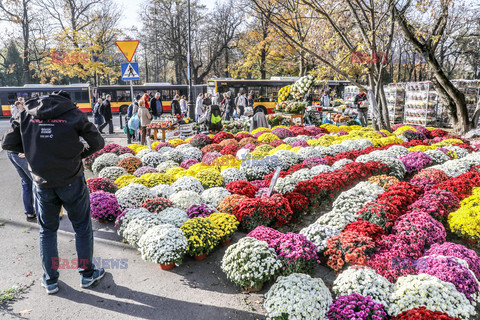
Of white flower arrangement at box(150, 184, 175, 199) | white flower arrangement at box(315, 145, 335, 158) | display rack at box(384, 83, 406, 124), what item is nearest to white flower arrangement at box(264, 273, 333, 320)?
white flower arrangement at box(150, 184, 175, 199)

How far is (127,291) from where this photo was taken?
3676 millimetres

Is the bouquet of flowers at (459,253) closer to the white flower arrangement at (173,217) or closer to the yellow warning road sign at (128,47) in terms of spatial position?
the white flower arrangement at (173,217)

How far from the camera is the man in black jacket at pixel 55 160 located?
327 cm

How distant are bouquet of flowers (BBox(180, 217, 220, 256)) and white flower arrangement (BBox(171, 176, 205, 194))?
1682 millimetres

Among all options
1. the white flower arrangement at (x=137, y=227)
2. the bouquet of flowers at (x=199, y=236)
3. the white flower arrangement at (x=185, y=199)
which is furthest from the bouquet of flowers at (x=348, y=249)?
the white flower arrangement at (x=185, y=199)

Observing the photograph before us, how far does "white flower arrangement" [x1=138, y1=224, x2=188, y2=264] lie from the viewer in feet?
12.9

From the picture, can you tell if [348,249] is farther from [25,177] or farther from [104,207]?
[25,177]

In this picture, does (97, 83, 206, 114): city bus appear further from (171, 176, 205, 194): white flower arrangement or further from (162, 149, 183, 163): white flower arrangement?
(171, 176, 205, 194): white flower arrangement

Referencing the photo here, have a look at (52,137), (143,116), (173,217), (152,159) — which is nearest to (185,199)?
(173,217)

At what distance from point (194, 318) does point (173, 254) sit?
2.87 feet

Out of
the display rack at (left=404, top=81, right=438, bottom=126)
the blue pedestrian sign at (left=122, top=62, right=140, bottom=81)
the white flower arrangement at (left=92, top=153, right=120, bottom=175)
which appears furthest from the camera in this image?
the display rack at (left=404, top=81, right=438, bottom=126)

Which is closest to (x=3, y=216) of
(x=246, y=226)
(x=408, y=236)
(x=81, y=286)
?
(x=81, y=286)

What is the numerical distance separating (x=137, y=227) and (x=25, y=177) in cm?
223

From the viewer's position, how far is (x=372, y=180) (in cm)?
593
